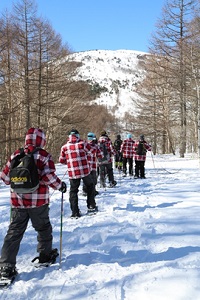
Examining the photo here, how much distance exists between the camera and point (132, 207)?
643 cm

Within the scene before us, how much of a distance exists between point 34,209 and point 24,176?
0.49 metres

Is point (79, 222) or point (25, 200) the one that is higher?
point (25, 200)

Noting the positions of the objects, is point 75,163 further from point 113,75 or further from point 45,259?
point 113,75

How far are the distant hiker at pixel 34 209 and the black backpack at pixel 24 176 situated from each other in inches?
5.4

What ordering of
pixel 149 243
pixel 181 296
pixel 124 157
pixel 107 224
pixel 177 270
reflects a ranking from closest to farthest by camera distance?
pixel 181 296, pixel 177 270, pixel 149 243, pixel 107 224, pixel 124 157

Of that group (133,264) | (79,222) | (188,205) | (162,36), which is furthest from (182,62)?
(133,264)

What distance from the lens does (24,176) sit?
3.25 m

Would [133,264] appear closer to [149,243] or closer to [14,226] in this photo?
[149,243]

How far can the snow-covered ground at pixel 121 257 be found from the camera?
2.89 meters

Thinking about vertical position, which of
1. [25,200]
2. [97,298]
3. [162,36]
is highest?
[162,36]

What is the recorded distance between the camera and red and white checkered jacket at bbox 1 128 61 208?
11.2 feet

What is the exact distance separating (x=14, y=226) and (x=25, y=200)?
35 cm

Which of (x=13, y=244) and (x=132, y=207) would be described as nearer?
(x=13, y=244)

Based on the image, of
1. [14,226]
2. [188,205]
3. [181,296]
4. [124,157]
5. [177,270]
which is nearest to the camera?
[181,296]
